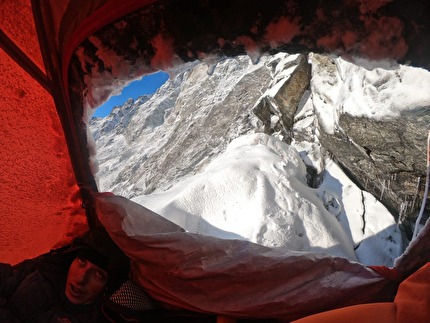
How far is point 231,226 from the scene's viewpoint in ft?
15.9

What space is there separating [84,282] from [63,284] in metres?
0.19

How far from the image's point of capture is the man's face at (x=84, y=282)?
1.72 meters

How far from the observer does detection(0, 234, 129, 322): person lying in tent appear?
163 cm

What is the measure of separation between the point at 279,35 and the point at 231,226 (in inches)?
153

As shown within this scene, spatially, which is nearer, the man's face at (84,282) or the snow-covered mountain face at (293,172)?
the man's face at (84,282)

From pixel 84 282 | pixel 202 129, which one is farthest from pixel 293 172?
pixel 202 129

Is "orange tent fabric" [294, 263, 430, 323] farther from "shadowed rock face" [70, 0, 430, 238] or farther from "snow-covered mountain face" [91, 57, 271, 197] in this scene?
"snow-covered mountain face" [91, 57, 271, 197]

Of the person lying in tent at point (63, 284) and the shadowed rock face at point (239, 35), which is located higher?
the shadowed rock face at point (239, 35)

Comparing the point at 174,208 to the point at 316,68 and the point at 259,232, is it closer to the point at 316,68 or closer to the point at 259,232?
the point at 259,232

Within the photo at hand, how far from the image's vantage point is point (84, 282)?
67.4 inches

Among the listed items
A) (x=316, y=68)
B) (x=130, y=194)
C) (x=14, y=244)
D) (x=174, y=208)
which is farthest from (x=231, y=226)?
(x=130, y=194)

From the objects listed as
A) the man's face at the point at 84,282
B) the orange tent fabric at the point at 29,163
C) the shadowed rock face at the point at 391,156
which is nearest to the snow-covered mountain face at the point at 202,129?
the shadowed rock face at the point at 391,156

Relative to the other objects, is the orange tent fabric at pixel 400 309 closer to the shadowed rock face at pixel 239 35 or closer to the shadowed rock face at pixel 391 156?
the shadowed rock face at pixel 239 35

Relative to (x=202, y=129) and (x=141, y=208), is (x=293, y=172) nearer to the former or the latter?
(x=141, y=208)
